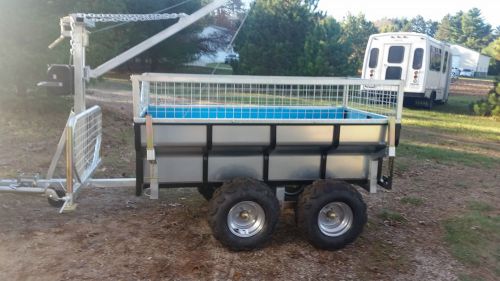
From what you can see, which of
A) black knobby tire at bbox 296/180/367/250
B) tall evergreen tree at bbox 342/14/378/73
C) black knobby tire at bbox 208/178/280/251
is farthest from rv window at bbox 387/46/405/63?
tall evergreen tree at bbox 342/14/378/73

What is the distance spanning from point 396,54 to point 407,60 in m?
0.50

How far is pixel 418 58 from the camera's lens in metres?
18.0

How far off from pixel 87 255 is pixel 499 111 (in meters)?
17.3

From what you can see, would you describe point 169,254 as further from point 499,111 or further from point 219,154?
point 499,111

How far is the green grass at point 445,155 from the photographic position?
9.56 metres

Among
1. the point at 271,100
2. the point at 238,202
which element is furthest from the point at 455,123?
the point at 238,202

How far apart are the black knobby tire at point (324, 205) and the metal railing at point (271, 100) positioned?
0.96 m

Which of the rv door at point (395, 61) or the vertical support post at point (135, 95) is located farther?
the rv door at point (395, 61)

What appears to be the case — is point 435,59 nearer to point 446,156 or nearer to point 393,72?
point 393,72

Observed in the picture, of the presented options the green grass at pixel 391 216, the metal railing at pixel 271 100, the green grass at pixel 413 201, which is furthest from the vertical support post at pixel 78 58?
the green grass at pixel 413 201

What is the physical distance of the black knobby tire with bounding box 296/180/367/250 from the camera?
14.9 ft

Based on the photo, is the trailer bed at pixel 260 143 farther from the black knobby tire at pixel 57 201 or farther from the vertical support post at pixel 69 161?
the black knobby tire at pixel 57 201

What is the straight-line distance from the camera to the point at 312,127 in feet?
14.9

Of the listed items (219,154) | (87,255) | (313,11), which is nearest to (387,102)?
(219,154)
